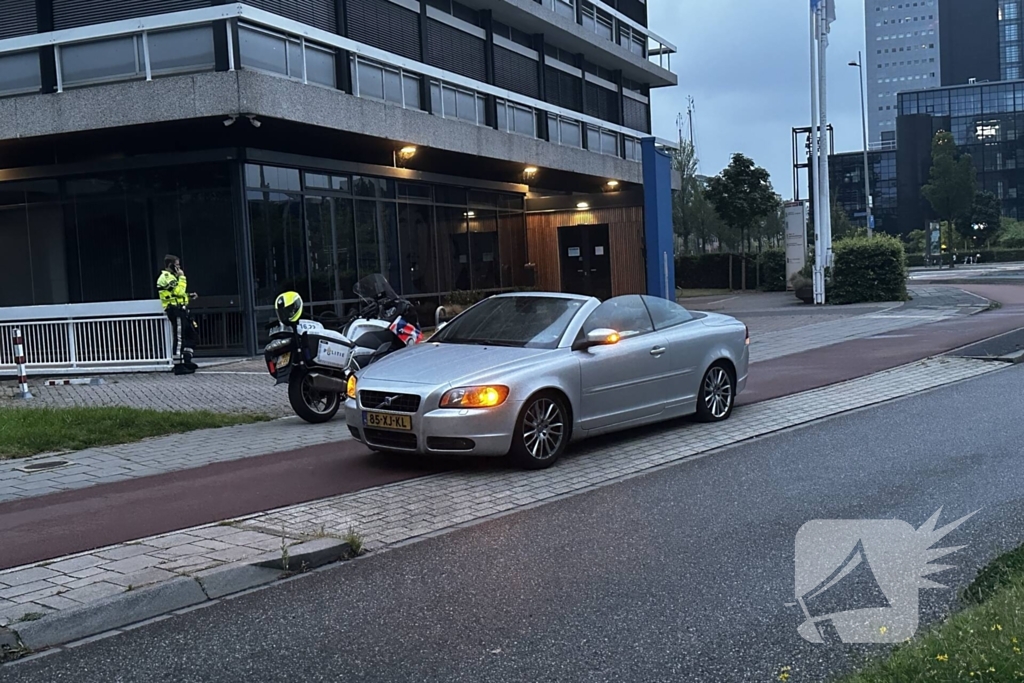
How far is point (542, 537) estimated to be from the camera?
655 cm

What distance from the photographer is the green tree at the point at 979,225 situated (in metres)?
86.3

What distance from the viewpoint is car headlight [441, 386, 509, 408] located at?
834 centimetres

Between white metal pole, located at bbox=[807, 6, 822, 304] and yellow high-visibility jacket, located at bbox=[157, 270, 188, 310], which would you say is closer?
yellow high-visibility jacket, located at bbox=[157, 270, 188, 310]

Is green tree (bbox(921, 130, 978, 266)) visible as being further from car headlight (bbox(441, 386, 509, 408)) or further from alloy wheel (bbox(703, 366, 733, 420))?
car headlight (bbox(441, 386, 509, 408))

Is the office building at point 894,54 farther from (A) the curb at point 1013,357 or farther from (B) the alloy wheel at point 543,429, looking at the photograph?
(B) the alloy wheel at point 543,429

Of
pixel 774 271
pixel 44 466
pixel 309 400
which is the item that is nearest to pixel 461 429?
pixel 309 400

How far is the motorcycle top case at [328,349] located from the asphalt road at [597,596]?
4.37 meters

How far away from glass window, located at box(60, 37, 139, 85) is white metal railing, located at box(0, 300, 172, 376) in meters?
4.37

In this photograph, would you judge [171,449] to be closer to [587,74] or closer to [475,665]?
[475,665]

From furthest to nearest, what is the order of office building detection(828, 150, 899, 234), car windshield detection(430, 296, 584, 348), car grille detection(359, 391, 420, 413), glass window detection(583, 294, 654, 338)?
office building detection(828, 150, 899, 234), glass window detection(583, 294, 654, 338), car windshield detection(430, 296, 584, 348), car grille detection(359, 391, 420, 413)

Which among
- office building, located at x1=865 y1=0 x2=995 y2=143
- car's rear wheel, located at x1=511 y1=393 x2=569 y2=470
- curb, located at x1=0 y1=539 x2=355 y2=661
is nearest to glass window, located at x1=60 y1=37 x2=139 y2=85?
car's rear wheel, located at x1=511 y1=393 x2=569 y2=470

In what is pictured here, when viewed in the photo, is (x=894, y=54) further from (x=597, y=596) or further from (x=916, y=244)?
(x=597, y=596)

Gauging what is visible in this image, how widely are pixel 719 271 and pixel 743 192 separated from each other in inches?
193

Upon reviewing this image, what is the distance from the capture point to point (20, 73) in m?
19.0
